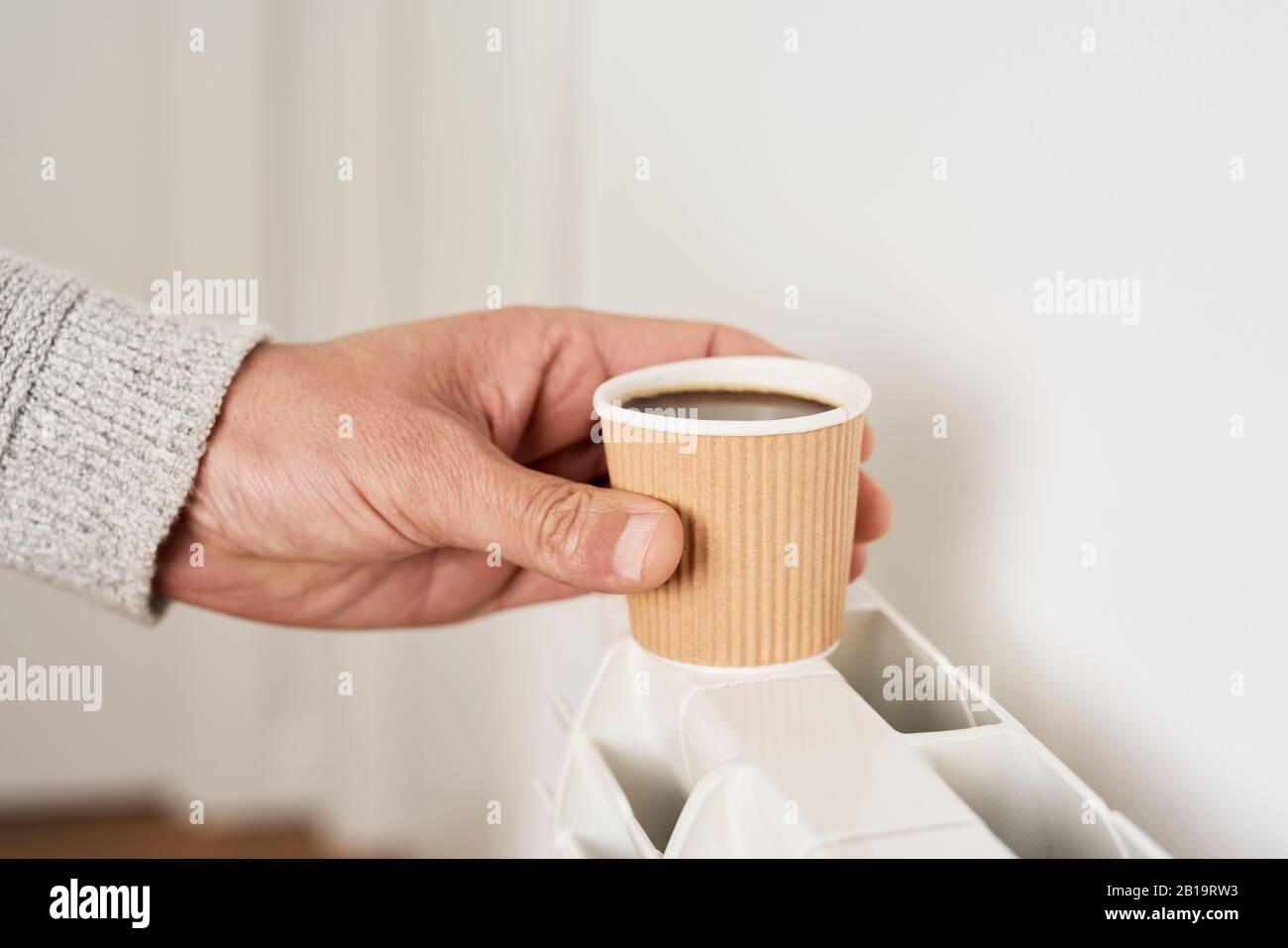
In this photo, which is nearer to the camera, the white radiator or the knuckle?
the white radiator

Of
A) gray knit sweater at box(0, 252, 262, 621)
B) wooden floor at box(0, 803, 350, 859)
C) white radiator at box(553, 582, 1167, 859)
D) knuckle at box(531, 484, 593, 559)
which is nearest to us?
white radiator at box(553, 582, 1167, 859)

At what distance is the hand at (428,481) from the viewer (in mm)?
546

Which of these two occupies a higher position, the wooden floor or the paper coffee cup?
the paper coffee cup

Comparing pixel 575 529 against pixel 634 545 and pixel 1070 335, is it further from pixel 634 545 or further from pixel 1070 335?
pixel 1070 335

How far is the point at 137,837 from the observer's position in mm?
1615

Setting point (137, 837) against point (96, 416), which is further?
point (137, 837)

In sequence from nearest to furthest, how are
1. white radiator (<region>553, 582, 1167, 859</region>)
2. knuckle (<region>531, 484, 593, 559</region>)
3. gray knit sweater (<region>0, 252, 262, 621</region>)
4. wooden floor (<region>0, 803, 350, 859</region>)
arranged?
white radiator (<region>553, 582, 1167, 859</region>), knuckle (<region>531, 484, 593, 559</region>), gray knit sweater (<region>0, 252, 262, 621</region>), wooden floor (<region>0, 803, 350, 859</region>)

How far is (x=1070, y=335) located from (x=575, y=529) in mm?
250

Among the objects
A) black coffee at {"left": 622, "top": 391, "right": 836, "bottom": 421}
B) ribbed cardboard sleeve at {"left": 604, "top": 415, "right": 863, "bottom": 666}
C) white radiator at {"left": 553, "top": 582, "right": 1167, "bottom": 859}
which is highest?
black coffee at {"left": 622, "top": 391, "right": 836, "bottom": 421}

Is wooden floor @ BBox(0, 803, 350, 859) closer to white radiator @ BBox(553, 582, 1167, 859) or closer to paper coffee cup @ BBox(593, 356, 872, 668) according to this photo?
white radiator @ BBox(553, 582, 1167, 859)

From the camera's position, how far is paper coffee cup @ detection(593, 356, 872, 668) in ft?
1.59

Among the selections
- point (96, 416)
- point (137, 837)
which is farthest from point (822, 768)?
point (137, 837)

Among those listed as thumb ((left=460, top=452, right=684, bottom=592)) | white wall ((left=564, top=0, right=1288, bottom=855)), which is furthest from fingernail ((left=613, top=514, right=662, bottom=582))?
white wall ((left=564, top=0, right=1288, bottom=855))

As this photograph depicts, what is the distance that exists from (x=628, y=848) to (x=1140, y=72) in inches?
Answer: 16.4
